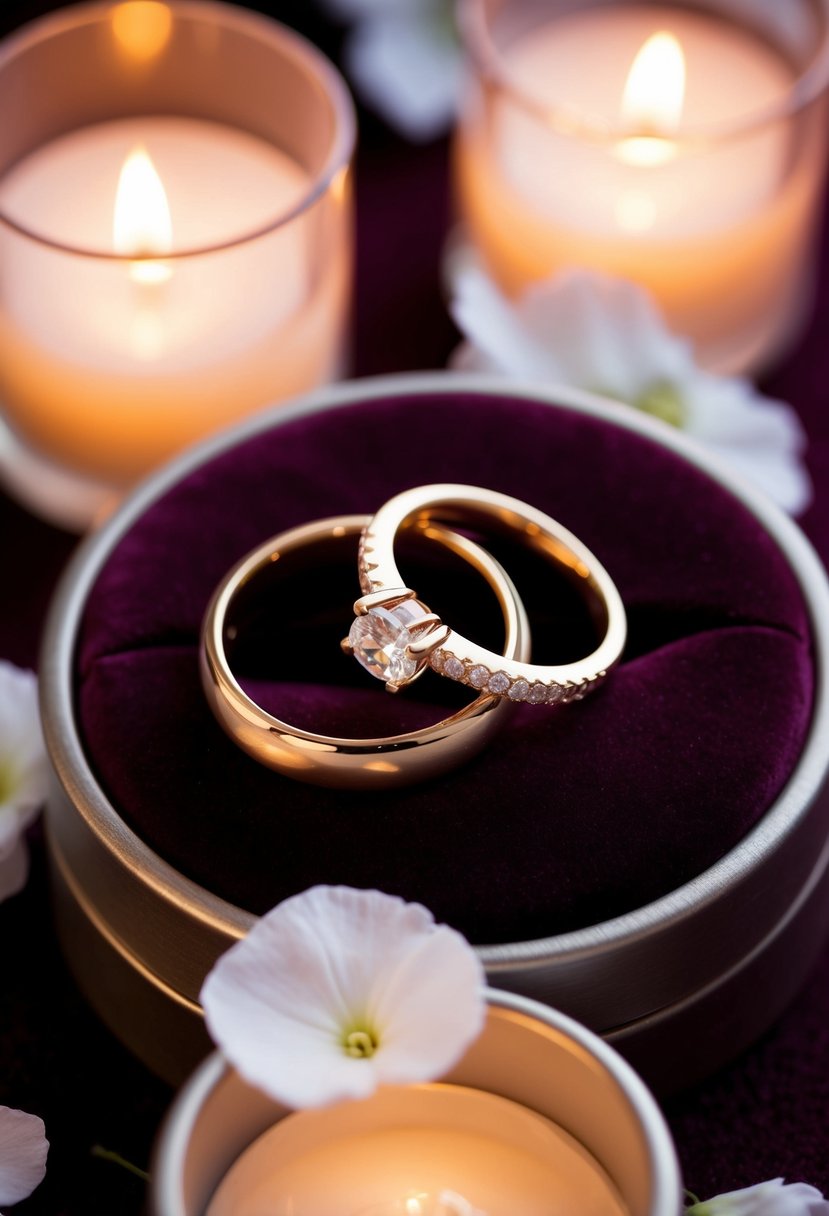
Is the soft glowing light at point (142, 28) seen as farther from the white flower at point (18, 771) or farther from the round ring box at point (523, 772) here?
the white flower at point (18, 771)

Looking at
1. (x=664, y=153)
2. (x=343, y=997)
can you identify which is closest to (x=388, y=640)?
(x=343, y=997)

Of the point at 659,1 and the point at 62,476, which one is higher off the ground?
the point at 659,1

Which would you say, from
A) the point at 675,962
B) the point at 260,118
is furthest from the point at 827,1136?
the point at 260,118

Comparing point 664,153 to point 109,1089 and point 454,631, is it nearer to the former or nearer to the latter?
point 454,631

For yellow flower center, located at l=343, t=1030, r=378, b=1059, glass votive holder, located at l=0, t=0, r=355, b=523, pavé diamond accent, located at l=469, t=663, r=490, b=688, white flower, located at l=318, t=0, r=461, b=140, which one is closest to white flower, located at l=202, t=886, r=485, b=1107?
yellow flower center, located at l=343, t=1030, r=378, b=1059

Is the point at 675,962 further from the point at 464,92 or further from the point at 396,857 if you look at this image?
the point at 464,92

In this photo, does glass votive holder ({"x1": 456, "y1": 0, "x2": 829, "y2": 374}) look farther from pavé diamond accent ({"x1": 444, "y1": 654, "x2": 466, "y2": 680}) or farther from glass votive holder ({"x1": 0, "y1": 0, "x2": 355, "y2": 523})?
pavé diamond accent ({"x1": 444, "y1": 654, "x2": 466, "y2": 680})

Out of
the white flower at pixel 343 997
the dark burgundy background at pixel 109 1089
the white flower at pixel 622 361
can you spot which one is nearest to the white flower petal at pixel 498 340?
the white flower at pixel 622 361
